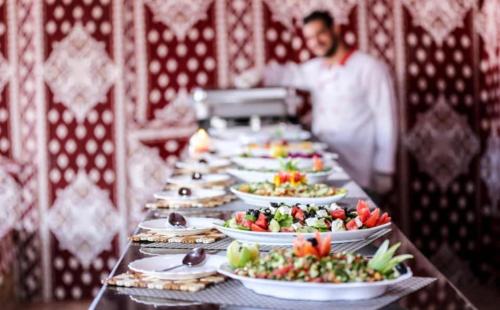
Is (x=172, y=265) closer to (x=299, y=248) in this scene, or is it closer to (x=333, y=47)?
(x=299, y=248)

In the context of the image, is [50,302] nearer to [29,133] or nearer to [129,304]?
[29,133]

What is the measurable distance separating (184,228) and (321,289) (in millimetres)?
770

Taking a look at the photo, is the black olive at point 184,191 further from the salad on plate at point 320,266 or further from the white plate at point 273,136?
the white plate at point 273,136

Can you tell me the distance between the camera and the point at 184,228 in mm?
2225

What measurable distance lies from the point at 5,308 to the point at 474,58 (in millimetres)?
4422

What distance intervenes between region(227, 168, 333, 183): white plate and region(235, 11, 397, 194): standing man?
2650 mm

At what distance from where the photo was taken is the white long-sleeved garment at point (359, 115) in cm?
601

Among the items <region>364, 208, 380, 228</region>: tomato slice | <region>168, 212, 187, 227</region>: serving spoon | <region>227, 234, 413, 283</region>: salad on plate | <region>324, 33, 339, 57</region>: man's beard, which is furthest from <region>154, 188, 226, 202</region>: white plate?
<region>324, 33, 339, 57</region>: man's beard

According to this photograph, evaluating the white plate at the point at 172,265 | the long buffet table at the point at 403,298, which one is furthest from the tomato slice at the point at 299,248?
the white plate at the point at 172,265

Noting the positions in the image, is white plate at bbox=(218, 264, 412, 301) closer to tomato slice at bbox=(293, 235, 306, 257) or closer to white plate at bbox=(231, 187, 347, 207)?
tomato slice at bbox=(293, 235, 306, 257)

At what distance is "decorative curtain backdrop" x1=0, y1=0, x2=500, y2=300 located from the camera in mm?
6789

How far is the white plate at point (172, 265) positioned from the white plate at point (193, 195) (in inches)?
37.0

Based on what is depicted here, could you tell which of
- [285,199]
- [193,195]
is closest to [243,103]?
[193,195]

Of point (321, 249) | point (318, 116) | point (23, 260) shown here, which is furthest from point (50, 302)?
point (321, 249)
